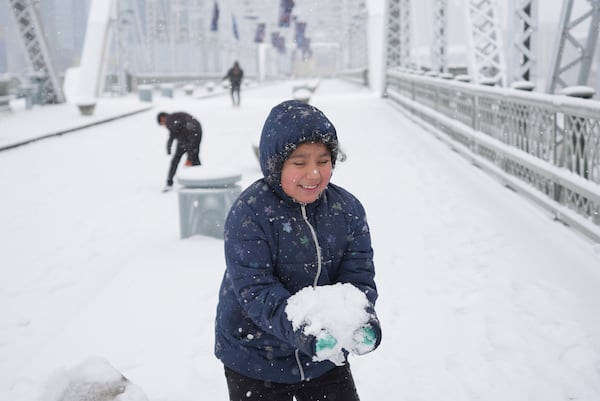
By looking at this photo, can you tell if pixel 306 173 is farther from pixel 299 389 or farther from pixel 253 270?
pixel 299 389

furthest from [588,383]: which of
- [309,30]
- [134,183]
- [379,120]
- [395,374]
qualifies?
[309,30]

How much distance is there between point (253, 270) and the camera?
71.4 inches

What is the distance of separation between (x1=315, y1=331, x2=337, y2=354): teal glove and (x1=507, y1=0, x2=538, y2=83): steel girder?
31.6 ft

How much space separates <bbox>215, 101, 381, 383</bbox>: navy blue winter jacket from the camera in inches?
70.9

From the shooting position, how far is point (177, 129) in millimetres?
8867

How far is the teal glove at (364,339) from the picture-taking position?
1.63 m

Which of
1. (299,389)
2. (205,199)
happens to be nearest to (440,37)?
(205,199)

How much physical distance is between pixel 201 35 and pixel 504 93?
52.0 metres

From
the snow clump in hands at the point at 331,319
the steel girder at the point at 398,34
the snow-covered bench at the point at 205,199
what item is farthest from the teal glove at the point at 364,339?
the steel girder at the point at 398,34

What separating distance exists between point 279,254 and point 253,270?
0.35ft

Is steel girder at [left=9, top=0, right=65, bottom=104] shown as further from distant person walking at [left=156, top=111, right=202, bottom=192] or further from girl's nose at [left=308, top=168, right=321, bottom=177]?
girl's nose at [left=308, top=168, right=321, bottom=177]

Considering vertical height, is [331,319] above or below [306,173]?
below

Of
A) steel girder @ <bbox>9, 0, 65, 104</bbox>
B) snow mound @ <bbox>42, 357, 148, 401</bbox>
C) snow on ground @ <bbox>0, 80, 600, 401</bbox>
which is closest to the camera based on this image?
snow mound @ <bbox>42, 357, 148, 401</bbox>

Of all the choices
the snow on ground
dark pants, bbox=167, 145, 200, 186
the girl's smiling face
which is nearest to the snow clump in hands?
the girl's smiling face
